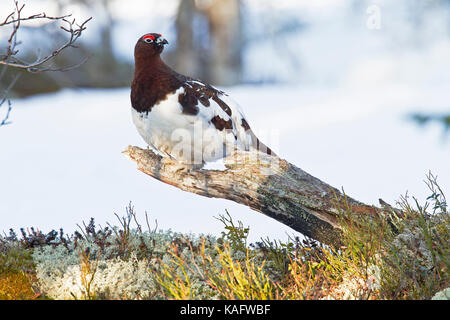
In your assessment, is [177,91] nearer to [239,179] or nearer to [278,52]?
[239,179]

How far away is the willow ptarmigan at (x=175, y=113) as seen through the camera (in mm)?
3572

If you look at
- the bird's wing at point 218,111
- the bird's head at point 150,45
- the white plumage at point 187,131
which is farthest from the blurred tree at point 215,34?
the bird's head at point 150,45

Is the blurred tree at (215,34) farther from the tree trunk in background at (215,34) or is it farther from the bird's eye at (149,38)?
the bird's eye at (149,38)

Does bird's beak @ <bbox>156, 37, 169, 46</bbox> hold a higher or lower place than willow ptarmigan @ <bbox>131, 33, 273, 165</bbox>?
higher

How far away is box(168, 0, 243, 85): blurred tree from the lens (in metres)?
10.5

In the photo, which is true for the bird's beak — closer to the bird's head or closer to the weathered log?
the bird's head

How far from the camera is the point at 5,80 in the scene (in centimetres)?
1010

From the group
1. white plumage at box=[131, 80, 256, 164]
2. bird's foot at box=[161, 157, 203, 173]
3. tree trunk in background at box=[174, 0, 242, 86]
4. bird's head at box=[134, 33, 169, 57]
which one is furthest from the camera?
tree trunk in background at box=[174, 0, 242, 86]

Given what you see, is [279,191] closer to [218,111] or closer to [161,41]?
[218,111]

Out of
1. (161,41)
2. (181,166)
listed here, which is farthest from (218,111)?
(161,41)

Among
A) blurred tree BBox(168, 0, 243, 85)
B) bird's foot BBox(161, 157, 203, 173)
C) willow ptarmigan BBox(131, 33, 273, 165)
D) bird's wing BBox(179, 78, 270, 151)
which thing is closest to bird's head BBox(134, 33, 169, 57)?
willow ptarmigan BBox(131, 33, 273, 165)

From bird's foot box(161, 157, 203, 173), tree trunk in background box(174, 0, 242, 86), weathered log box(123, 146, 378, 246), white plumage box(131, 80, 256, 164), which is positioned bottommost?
weathered log box(123, 146, 378, 246)

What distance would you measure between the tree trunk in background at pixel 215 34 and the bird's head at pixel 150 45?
7.05m

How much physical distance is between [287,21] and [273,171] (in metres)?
7.84
